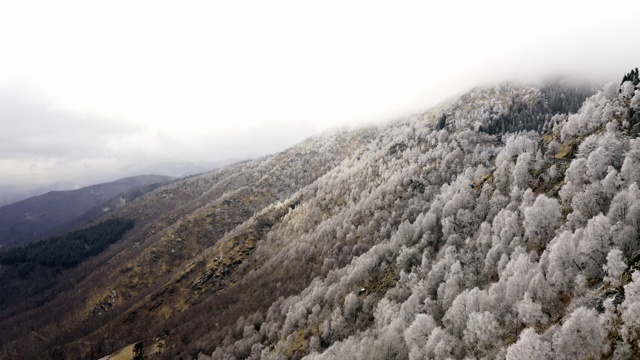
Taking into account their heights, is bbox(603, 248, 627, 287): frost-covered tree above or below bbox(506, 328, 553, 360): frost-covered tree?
above

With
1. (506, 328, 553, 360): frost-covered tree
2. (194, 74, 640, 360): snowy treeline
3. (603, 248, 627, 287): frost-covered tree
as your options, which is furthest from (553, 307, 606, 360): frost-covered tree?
(603, 248, 627, 287): frost-covered tree

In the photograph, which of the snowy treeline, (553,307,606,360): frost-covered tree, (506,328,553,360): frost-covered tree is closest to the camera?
(553,307,606,360): frost-covered tree

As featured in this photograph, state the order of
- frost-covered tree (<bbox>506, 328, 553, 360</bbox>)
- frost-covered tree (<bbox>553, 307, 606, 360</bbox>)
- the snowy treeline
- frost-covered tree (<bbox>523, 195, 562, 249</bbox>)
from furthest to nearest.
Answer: frost-covered tree (<bbox>523, 195, 562, 249</bbox>)
the snowy treeline
frost-covered tree (<bbox>506, 328, 553, 360</bbox>)
frost-covered tree (<bbox>553, 307, 606, 360</bbox>)

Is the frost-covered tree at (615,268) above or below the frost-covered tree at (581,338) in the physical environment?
above

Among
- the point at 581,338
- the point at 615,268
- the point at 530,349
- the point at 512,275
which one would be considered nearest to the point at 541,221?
the point at 512,275

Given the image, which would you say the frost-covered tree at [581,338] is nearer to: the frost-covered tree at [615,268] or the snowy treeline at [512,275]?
the snowy treeline at [512,275]

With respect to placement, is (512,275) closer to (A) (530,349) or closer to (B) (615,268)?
(B) (615,268)

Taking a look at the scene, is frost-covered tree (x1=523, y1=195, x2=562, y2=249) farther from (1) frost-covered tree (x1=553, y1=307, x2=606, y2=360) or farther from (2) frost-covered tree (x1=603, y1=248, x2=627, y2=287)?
(1) frost-covered tree (x1=553, y1=307, x2=606, y2=360)

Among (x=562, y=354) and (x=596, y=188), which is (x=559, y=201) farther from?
(x=562, y=354)

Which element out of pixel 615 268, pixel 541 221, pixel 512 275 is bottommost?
pixel 512 275

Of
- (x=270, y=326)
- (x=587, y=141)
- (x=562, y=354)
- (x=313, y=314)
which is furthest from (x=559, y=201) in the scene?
(x=270, y=326)

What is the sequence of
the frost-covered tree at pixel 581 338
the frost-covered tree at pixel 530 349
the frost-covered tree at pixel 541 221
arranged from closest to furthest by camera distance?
the frost-covered tree at pixel 581 338 < the frost-covered tree at pixel 530 349 < the frost-covered tree at pixel 541 221

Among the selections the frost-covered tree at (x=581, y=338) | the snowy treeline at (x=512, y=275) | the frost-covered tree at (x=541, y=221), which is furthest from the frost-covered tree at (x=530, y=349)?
the frost-covered tree at (x=541, y=221)
